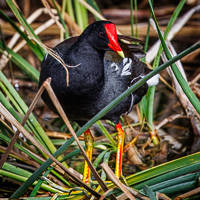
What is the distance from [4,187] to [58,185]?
0.37 metres

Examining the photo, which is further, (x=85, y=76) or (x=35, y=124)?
(x=35, y=124)

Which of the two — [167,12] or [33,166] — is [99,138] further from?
[167,12]

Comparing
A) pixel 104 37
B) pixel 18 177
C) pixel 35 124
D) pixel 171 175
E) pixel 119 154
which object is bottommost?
pixel 171 175

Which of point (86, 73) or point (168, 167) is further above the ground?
point (86, 73)

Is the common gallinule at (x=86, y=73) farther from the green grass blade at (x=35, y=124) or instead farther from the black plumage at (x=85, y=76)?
the green grass blade at (x=35, y=124)

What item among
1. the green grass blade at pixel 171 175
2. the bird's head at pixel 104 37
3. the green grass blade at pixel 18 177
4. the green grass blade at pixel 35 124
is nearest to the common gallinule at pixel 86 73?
the bird's head at pixel 104 37

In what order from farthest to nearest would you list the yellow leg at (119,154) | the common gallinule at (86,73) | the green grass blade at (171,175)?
1. the yellow leg at (119,154)
2. the common gallinule at (86,73)
3. the green grass blade at (171,175)

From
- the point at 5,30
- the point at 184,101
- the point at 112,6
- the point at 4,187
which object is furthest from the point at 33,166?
the point at 112,6

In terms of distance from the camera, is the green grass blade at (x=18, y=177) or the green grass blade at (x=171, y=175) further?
the green grass blade at (x=18, y=177)

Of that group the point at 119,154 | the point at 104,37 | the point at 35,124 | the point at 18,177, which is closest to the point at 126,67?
the point at 104,37

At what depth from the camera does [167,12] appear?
4.42 meters

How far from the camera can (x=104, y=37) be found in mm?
1966

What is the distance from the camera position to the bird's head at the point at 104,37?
195cm

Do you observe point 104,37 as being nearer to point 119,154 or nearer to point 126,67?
point 126,67
